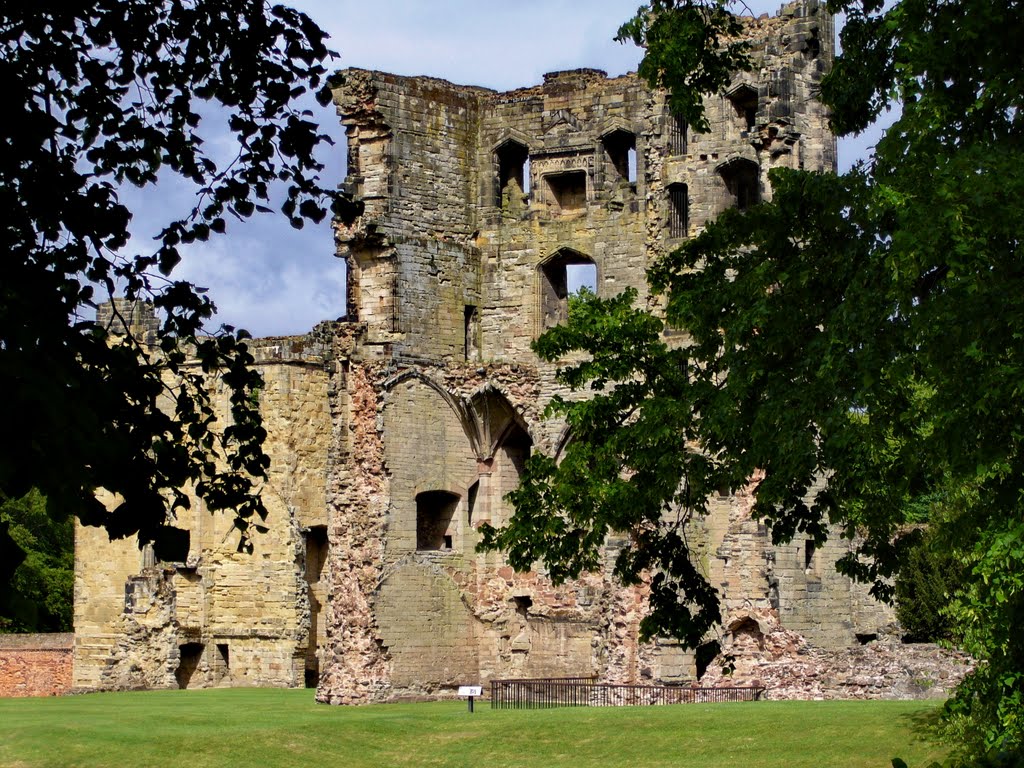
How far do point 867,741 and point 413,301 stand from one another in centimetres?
1502

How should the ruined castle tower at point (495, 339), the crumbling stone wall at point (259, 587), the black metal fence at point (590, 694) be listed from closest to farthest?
the black metal fence at point (590, 694) < the ruined castle tower at point (495, 339) < the crumbling stone wall at point (259, 587)

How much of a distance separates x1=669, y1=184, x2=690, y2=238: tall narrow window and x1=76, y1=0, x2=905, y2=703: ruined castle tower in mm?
43

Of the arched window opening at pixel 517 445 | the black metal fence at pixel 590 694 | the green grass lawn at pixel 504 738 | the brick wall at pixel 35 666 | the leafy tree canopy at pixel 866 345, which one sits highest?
the arched window opening at pixel 517 445

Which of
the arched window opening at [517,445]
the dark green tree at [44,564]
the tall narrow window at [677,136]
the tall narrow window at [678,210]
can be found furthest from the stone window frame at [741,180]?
the dark green tree at [44,564]

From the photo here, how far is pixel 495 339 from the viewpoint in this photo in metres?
36.3

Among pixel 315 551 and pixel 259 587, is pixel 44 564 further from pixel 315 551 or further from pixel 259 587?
pixel 315 551

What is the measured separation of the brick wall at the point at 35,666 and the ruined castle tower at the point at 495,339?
12.7 m

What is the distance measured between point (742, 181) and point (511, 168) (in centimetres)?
519

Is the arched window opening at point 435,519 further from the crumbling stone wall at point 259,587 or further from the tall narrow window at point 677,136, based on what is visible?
the tall narrow window at point 677,136

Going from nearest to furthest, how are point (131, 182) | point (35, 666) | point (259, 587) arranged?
point (131, 182) < point (259, 587) < point (35, 666)

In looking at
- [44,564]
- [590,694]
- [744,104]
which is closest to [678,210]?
[744,104]

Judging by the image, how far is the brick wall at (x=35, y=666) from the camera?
44.1 metres

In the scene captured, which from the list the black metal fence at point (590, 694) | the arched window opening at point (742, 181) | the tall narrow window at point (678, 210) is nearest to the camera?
the black metal fence at point (590, 694)

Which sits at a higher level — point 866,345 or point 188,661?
point 866,345
